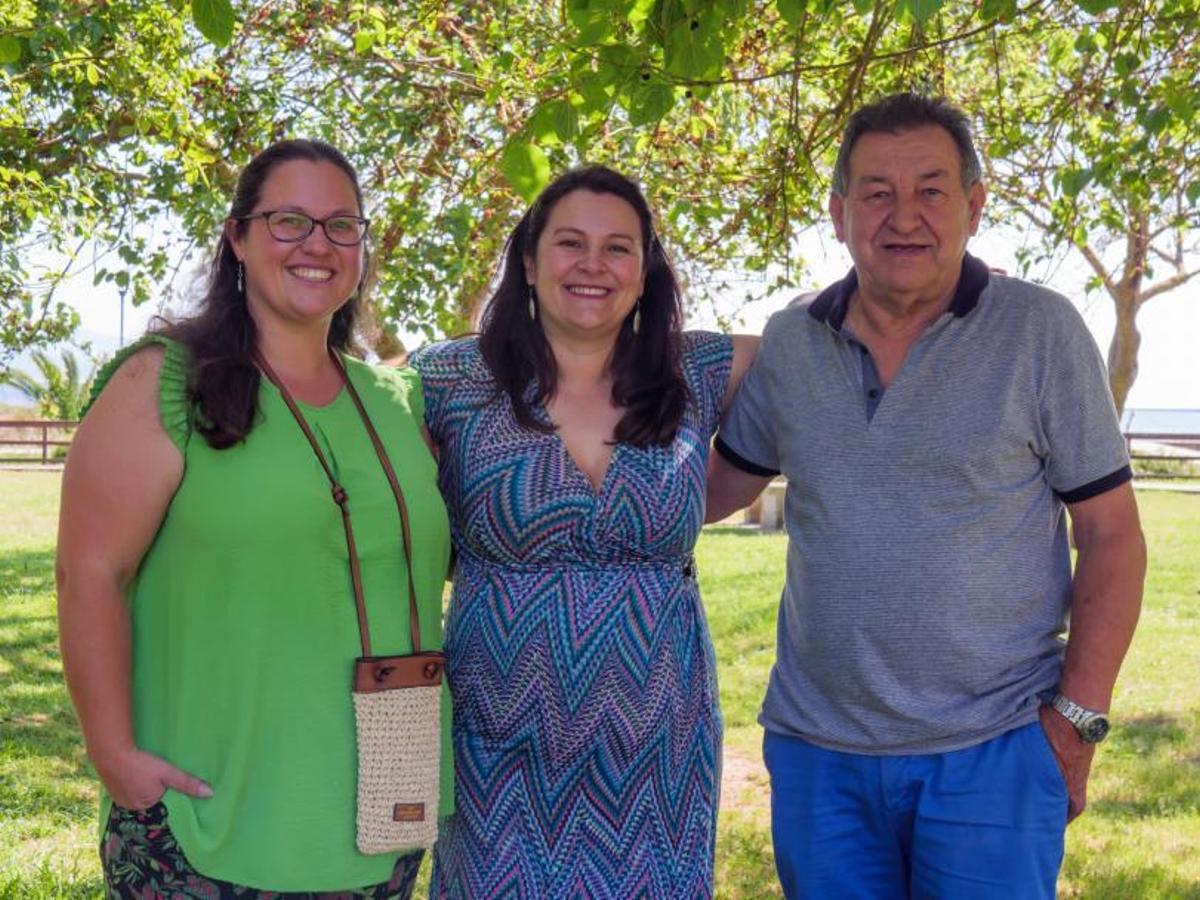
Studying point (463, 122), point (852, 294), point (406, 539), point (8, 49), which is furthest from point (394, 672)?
point (463, 122)

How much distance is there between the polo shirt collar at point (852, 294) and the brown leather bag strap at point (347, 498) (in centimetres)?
111

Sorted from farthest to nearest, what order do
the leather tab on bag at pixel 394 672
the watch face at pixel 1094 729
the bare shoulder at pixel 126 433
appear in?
the watch face at pixel 1094 729 < the leather tab on bag at pixel 394 672 < the bare shoulder at pixel 126 433

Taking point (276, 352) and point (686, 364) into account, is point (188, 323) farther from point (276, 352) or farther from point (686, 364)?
point (686, 364)

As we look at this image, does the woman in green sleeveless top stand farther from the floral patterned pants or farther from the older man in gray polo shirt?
the older man in gray polo shirt

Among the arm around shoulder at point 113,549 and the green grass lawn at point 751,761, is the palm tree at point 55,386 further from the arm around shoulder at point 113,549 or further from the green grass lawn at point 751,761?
the arm around shoulder at point 113,549

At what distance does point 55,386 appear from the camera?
33.7 m

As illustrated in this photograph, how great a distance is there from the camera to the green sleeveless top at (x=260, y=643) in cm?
266

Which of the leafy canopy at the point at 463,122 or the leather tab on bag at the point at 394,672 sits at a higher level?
the leafy canopy at the point at 463,122

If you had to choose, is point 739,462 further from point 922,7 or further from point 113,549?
point 113,549

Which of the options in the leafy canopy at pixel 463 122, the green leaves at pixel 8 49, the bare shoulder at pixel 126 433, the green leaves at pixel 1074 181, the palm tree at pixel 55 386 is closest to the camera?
the bare shoulder at pixel 126 433

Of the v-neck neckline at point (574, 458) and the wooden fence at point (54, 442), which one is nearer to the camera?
the v-neck neckline at point (574, 458)

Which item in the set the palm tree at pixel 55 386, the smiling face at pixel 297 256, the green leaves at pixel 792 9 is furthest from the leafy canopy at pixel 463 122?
the palm tree at pixel 55 386

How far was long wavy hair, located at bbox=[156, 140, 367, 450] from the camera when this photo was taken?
2678mm

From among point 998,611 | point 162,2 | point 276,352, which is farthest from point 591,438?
point 162,2
